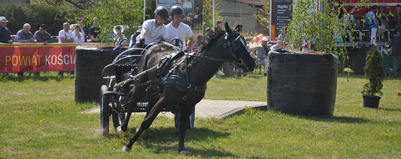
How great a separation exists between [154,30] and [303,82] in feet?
10.4

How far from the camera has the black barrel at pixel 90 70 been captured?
1302 centimetres

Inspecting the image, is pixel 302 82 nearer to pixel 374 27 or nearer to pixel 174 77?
pixel 174 77

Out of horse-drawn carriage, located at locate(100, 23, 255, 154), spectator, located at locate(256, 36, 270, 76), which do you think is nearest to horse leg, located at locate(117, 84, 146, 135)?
horse-drawn carriage, located at locate(100, 23, 255, 154)

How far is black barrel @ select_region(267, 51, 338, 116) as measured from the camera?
11.7m

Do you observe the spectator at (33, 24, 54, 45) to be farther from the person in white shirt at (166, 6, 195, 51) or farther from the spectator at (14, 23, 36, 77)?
the person in white shirt at (166, 6, 195, 51)

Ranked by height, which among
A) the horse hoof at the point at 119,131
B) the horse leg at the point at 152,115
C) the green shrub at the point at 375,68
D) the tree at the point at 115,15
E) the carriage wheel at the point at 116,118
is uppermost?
the tree at the point at 115,15

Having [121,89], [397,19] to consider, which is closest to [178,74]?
[121,89]

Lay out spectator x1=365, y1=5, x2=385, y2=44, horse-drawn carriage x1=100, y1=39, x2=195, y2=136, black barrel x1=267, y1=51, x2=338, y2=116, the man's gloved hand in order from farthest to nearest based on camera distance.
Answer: spectator x1=365, y1=5, x2=385, y2=44 → black barrel x1=267, y1=51, x2=338, y2=116 → the man's gloved hand → horse-drawn carriage x1=100, y1=39, x2=195, y2=136

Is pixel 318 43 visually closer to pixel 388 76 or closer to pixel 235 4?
pixel 388 76

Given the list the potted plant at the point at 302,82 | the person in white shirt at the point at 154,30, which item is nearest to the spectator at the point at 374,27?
the potted plant at the point at 302,82

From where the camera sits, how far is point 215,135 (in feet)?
32.9

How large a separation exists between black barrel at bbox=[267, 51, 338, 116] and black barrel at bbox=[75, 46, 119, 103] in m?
3.46

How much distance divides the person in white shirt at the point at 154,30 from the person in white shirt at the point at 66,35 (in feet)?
38.0

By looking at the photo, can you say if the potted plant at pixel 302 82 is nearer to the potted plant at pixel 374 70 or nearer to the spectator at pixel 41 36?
the potted plant at pixel 374 70
